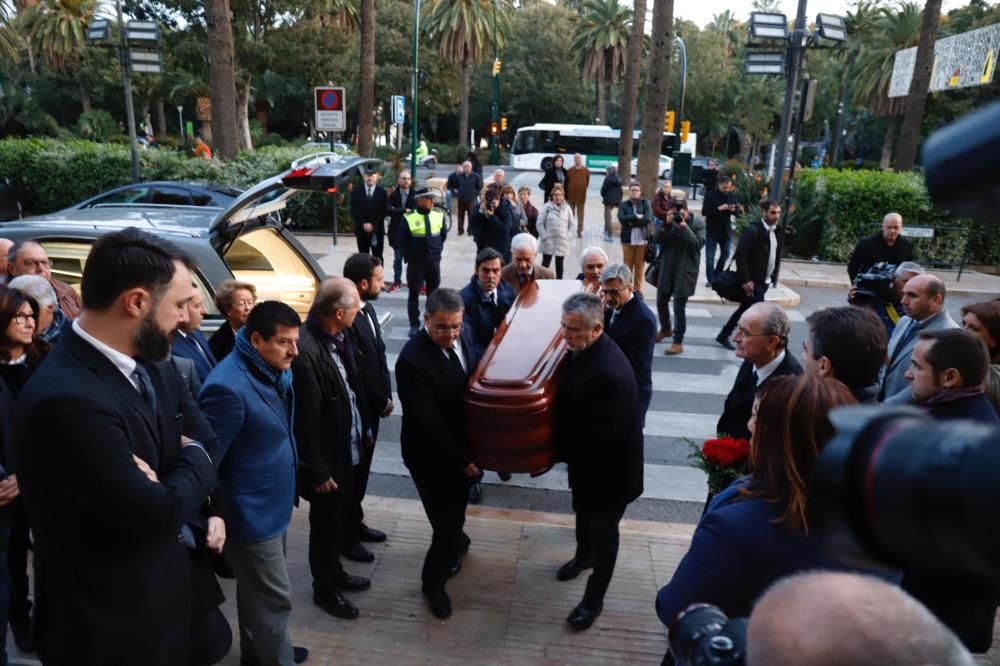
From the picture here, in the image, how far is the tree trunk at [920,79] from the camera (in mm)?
17812

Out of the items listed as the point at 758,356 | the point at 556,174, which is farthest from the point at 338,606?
the point at 556,174

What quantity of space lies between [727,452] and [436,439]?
4.79 feet

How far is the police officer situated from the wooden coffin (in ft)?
18.9

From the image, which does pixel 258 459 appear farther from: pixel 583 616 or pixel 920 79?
pixel 920 79

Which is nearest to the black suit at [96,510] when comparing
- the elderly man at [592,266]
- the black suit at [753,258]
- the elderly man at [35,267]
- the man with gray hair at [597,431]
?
the man with gray hair at [597,431]

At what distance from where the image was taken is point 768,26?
41.3 feet

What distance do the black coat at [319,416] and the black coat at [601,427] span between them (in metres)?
1.15

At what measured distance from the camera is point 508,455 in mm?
4008

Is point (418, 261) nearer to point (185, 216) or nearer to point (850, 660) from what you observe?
point (185, 216)

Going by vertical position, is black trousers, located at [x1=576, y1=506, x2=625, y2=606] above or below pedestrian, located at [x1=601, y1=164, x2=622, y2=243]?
below

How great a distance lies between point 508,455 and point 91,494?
222 cm

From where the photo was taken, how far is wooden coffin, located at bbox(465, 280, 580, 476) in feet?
12.8

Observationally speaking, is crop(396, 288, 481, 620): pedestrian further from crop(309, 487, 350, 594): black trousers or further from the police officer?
the police officer

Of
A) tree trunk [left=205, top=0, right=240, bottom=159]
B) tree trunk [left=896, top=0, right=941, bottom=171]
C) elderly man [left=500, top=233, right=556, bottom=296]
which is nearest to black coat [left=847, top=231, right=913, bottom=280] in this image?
elderly man [left=500, top=233, right=556, bottom=296]
